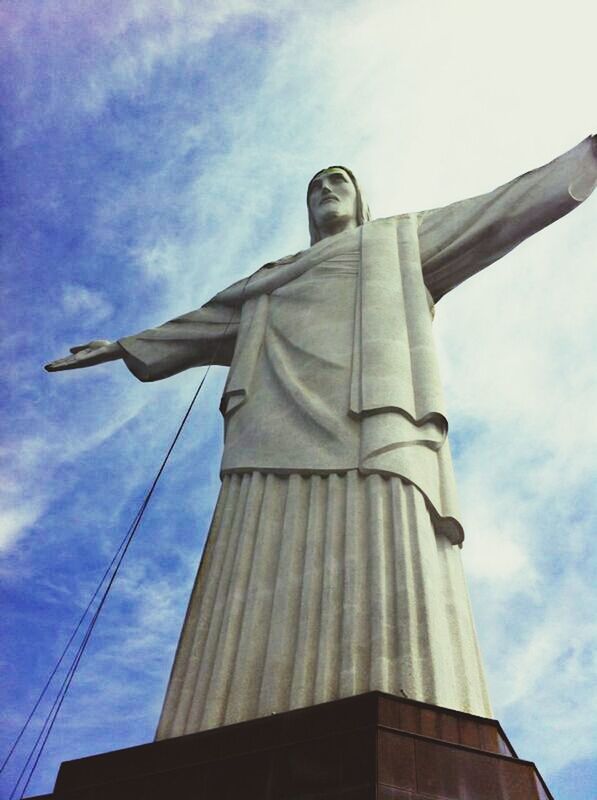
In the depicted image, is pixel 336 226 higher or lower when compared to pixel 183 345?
higher

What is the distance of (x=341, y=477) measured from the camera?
692 cm

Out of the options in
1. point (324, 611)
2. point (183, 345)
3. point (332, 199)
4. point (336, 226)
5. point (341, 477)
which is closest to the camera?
point (324, 611)

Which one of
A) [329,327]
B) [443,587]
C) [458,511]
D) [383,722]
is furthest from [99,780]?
[329,327]

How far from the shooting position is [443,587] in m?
6.29

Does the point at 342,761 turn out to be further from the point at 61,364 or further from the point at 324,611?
the point at 61,364

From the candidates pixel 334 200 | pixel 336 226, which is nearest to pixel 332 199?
pixel 334 200

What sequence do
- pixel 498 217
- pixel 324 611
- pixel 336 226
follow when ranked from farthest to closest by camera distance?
1. pixel 336 226
2. pixel 498 217
3. pixel 324 611

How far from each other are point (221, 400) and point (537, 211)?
3370 millimetres

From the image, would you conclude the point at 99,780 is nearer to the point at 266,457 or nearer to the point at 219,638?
the point at 219,638

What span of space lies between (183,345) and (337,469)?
12.5ft

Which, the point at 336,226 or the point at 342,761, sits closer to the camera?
the point at 342,761

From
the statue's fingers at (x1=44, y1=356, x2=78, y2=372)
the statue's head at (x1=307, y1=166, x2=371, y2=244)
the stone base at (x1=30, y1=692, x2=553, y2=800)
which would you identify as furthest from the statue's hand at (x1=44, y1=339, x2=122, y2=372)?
the stone base at (x1=30, y1=692, x2=553, y2=800)

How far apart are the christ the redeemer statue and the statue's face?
771 mm

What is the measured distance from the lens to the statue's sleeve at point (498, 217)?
28.0 ft
